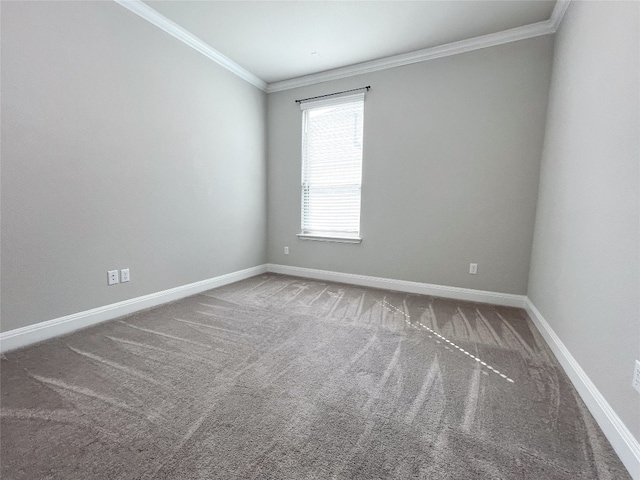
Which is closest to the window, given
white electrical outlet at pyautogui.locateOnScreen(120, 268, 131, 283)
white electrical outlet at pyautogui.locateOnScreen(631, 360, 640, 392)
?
white electrical outlet at pyautogui.locateOnScreen(120, 268, 131, 283)

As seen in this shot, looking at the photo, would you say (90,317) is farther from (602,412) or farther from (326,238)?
(602,412)

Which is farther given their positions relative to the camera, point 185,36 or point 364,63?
point 364,63

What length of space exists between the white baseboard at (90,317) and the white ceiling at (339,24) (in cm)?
265

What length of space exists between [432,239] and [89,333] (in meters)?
3.35

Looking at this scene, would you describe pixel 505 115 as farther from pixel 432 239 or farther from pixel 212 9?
pixel 212 9

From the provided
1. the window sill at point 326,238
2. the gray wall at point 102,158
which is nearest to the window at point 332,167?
the window sill at point 326,238

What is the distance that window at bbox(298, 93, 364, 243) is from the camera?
349 cm

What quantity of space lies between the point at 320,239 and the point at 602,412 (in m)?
2.98

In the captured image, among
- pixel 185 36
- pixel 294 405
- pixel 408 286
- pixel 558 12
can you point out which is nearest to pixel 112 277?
pixel 294 405

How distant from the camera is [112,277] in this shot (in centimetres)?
233

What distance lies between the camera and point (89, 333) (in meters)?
2.07

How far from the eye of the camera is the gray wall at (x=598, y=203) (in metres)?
1.16

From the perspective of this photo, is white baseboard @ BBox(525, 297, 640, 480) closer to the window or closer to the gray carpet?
the gray carpet

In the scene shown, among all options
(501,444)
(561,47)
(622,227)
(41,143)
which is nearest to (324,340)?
(501,444)
